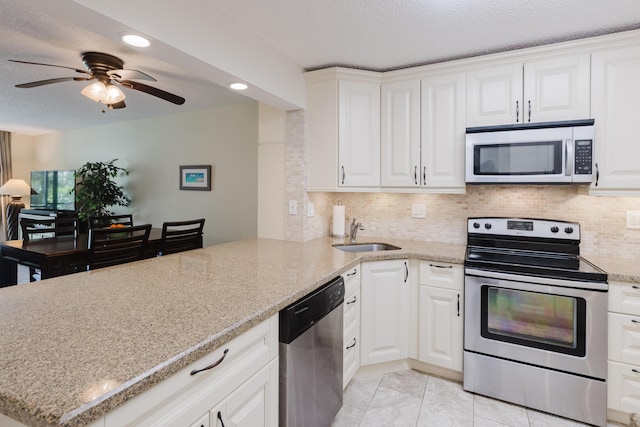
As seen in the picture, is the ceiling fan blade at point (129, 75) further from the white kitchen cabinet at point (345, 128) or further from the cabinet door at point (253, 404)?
the cabinet door at point (253, 404)

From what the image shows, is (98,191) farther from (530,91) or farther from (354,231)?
(530,91)

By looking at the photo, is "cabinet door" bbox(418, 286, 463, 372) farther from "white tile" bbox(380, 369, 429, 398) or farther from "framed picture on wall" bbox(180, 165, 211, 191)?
"framed picture on wall" bbox(180, 165, 211, 191)

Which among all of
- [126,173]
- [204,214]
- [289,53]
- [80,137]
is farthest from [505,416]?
[80,137]

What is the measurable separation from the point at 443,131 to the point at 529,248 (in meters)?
1.02

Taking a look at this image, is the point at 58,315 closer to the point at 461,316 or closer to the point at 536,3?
the point at 461,316

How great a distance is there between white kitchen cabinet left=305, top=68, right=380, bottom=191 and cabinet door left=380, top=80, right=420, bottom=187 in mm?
64

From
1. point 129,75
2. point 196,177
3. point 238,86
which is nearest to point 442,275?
point 238,86

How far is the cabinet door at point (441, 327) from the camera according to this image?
222 centimetres

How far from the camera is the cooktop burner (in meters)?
1.92

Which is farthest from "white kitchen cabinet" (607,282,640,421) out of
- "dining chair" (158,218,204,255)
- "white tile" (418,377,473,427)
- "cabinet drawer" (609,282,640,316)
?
"dining chair" (158,218,204,255)

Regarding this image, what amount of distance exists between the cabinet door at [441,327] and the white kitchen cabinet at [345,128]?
960 millimetres

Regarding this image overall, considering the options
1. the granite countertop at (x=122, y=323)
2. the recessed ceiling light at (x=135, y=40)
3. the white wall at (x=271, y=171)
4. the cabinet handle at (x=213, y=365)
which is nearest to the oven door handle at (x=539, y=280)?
the granite countertop at (x=122, y=323)

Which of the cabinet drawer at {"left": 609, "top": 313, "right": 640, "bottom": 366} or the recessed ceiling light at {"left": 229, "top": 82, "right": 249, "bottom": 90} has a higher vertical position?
the recessed ceiling light at {"left": 229, "top": 82, "right": 249, "bottom": 90}

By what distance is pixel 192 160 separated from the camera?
4.21 m
